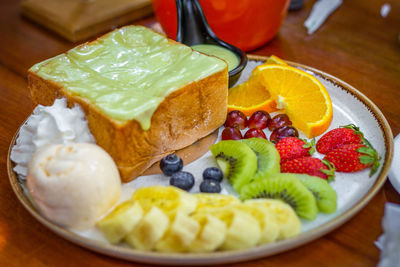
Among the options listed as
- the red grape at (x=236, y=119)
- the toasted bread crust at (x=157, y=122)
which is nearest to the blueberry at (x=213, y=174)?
the toasted bread crust at (x=157, y=122)

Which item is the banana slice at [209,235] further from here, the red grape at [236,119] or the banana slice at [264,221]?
the red grape at [236,119]

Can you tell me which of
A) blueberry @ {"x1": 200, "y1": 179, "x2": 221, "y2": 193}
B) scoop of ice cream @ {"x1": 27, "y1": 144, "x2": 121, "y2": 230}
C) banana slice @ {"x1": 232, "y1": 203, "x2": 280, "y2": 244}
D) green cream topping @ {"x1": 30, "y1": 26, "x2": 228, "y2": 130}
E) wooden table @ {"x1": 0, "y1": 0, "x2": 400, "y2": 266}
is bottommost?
wooden table @ {"x1": 0, "y1": 0, "x2": 400, "y2": 266}

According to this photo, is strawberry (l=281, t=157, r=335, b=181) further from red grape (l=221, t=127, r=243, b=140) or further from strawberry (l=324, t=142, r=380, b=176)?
red grape (l=221, t=127, r=243, b=140)

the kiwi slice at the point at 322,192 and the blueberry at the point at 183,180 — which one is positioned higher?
the blueberry at the point at 183,180

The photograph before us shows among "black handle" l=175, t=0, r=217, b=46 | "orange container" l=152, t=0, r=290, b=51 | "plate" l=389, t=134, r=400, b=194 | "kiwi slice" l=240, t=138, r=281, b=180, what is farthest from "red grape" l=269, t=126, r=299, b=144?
"orange container" l=152, t=0, r=290, b=51

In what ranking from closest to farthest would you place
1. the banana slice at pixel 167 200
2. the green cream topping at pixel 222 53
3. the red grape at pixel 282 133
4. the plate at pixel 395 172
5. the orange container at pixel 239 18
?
the banana slice at pixel 167 200 < the plate at pixel 395 172 < the red grape at pixel 282 133 < the green cream topping at pixel 222 53 < the orange container at pixel 239 18

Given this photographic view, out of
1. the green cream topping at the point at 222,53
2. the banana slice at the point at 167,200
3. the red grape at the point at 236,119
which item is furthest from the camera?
the green cream topping at the point at 222,53

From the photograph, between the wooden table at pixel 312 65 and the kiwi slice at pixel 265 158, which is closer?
the wooden table at pixel 312 65

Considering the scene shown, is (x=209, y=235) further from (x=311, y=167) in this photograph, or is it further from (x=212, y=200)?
(x=311, y=167)
